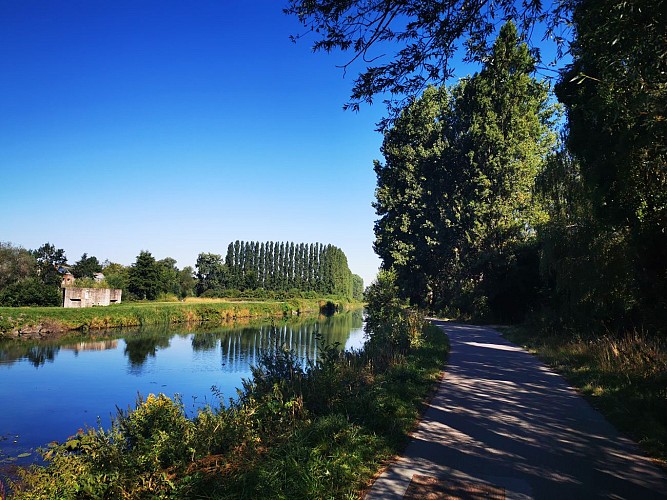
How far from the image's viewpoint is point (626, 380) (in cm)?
840

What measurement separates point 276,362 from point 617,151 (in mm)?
8625

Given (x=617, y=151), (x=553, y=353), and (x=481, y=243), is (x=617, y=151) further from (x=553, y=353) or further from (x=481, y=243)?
(x=481, y=243)

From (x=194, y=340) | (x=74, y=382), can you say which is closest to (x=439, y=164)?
(x=194, y=340)

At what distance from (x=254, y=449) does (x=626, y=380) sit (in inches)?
287

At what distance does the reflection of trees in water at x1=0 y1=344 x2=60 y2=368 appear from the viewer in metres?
20.6

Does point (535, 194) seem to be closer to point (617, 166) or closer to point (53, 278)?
point (617, 166)

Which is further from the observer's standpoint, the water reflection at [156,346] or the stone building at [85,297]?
the stone building at [85,297]

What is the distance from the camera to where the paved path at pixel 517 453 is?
14.1ft

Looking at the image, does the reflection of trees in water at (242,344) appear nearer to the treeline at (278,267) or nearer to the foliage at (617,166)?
the foliage at (617,166)

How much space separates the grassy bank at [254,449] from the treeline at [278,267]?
8625cm

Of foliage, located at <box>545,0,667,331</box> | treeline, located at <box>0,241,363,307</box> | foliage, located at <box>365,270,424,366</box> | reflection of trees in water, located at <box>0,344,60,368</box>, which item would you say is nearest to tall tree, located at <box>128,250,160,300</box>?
treeline, located at <box>0,241,363,307</box>

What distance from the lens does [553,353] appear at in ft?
42.3

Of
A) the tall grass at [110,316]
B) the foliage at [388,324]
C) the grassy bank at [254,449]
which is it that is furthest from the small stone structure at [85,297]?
the grassy bank at [254,449]

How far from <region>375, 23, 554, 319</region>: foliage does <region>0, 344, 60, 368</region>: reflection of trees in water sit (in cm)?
A: 2259
